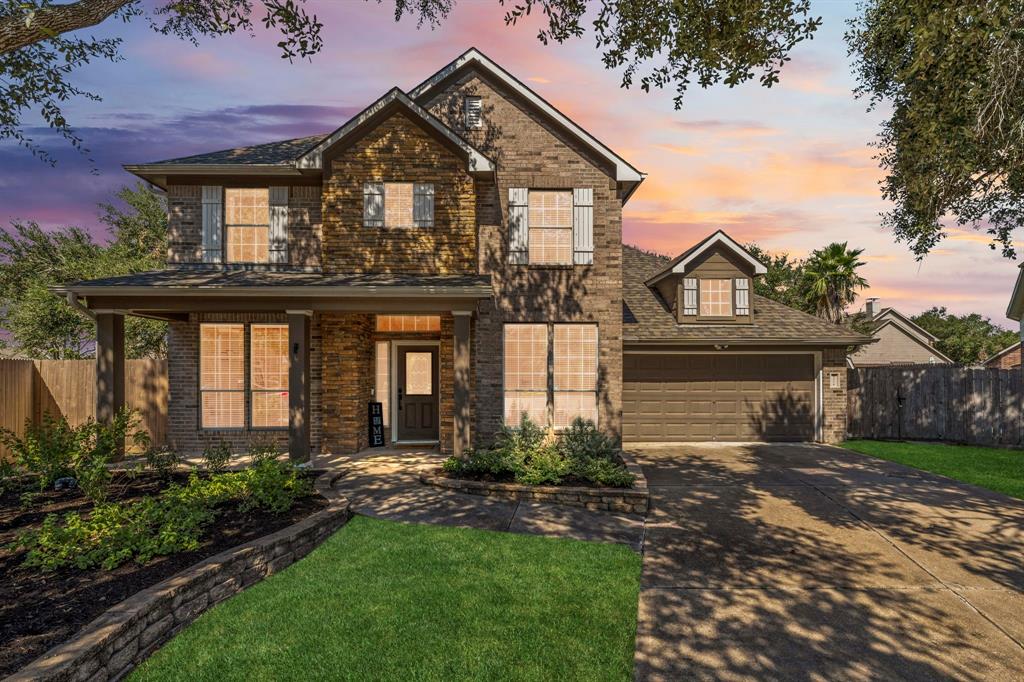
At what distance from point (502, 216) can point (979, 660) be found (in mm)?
10394

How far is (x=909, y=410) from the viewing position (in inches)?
654

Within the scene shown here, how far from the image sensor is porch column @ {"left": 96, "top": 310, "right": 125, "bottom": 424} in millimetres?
10492

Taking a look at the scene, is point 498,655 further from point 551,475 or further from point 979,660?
point 551,475

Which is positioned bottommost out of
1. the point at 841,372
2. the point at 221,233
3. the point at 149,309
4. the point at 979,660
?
the point at 979,660

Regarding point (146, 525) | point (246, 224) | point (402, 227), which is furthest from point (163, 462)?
point (402, 227)

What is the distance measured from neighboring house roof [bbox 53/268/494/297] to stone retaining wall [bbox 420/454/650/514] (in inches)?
143

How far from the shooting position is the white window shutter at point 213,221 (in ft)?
40.2

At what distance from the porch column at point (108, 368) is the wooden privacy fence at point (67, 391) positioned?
25.6 inches

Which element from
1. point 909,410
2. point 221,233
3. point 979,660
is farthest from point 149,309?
point 909,410

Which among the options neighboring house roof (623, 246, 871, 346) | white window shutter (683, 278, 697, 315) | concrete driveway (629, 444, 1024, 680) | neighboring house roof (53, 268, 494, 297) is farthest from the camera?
white window shutter (683, 278, 697, 315)

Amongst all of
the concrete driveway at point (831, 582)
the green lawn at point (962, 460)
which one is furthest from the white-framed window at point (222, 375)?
the green lawn at point (962, 460)

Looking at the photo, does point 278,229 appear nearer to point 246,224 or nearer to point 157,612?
point 246,224

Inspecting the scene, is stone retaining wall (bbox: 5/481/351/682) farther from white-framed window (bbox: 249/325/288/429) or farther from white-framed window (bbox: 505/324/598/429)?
white-framed window (bbox: 249/325/288/429)

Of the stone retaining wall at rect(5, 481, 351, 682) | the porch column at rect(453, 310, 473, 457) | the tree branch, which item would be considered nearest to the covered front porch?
the porch column at rect(453, 310, 473, 457)
